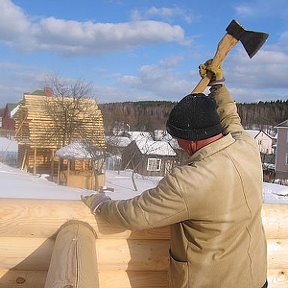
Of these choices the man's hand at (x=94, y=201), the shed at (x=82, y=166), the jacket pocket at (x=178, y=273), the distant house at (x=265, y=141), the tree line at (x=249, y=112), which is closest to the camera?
the jacket pocket at (x=178, y=273)

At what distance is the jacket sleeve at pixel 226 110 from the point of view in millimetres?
2594

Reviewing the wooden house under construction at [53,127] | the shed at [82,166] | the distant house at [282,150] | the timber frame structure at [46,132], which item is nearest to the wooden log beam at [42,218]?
the shed at [82,166]

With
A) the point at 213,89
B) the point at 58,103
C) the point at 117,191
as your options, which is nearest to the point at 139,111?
the point at 58,103

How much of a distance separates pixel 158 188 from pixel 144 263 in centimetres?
86

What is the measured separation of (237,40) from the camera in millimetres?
3039

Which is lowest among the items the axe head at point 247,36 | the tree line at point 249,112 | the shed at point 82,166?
the shed at point 82,166

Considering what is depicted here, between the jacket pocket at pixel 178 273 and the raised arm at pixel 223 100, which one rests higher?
the raised arm at pixel 223 100

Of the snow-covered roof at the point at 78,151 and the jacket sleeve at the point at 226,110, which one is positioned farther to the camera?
the snow-covered roof at the point at 78,151

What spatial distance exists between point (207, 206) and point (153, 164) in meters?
41.0

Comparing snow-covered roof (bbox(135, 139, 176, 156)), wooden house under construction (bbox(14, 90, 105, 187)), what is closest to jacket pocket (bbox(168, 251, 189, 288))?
wooden house under construction (bbox(14, 90, 105, 187))

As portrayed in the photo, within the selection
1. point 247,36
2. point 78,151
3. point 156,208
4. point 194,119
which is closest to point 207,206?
point 156,208

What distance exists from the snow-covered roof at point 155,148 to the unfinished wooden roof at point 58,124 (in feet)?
33.7

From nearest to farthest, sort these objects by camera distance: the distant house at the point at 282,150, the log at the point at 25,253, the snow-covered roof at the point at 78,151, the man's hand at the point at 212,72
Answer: the log at the point at 25,253
the man's hand at the point at 212,72
the snow-covered roof at the point at 78,151
the distant house at the point at 282,150

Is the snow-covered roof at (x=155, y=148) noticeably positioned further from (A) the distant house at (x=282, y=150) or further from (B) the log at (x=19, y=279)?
(B) the log at (x=19, y=279)
